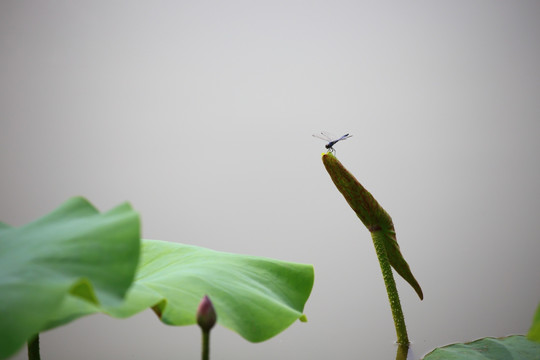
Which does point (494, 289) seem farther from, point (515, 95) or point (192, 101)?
point (192, 101)

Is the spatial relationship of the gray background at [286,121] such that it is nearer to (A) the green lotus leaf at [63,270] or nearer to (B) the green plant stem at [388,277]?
(B) the green plant stem at [388,277]

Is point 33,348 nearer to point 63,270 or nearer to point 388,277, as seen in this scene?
point 63,270

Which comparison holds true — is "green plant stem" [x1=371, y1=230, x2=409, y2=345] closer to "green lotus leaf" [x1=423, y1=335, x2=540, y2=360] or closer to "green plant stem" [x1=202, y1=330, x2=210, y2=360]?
"green lotus leaf" [x1=423, y1=335, x2=540, y2=360]

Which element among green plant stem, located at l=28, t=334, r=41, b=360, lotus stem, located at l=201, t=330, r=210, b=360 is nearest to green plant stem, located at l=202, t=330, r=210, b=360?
lotus stem, located at l=201, t=330, r=210, b=360

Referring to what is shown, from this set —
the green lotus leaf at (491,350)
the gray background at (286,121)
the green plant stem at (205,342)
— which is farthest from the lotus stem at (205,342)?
the gray background at (286,121)

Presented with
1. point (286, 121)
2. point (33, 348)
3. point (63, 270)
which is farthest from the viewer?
point (286, 121)

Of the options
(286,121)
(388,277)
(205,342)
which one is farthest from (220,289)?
(286,121)
